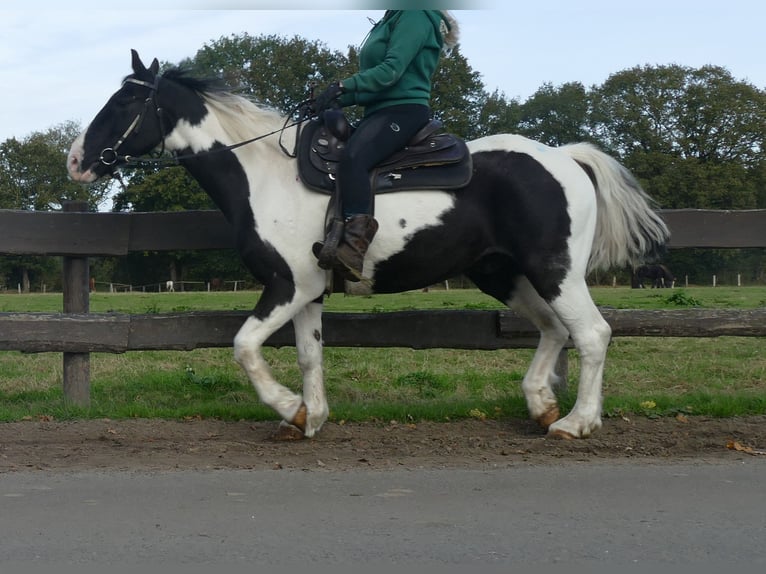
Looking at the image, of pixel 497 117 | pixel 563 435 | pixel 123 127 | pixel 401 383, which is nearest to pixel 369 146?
pixel 123 127

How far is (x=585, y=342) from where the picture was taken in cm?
639

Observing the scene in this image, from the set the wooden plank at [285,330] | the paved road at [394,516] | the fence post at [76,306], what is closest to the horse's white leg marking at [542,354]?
the wooden plank at [285,330]

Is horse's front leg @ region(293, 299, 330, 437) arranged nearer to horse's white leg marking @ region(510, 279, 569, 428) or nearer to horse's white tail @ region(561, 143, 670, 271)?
horse's white leg marking @ region(510, 279, 569, 428)

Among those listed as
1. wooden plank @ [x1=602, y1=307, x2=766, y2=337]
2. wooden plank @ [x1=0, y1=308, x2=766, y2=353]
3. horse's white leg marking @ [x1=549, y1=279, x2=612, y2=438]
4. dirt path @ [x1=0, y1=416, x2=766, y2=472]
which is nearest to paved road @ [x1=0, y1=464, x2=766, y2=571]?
Result: dirt path @ [x1=0, y1=416, x2=766, y2=472]

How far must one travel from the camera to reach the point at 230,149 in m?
6.71

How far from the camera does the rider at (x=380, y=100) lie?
242 inches

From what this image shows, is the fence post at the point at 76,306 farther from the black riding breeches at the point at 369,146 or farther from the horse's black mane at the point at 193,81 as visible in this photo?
the black riding breeches at the point at 369,146

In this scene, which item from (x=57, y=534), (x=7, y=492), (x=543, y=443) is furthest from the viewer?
(x=543, y=443)

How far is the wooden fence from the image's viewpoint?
7371 millimetres

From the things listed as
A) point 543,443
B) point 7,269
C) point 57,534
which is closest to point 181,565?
point 57,534

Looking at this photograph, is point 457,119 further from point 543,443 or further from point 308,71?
point 543,443

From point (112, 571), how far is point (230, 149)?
3.81m

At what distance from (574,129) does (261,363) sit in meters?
53.4

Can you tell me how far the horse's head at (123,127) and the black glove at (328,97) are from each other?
1.22 m
